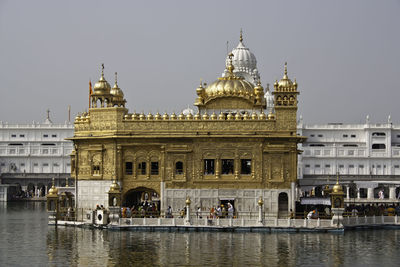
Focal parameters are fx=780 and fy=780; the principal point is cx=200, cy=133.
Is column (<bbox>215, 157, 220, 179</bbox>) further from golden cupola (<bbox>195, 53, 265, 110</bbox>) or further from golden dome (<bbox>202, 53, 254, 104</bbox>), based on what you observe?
golden dome (<bbox>202, 53, 254, 104</bbox>)

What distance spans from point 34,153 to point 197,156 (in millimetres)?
60100

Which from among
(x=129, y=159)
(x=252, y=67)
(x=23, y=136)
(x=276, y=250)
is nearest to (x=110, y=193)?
(x=129, y=159)

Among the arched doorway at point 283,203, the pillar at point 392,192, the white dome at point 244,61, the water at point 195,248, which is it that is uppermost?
the white dome at point 244,61

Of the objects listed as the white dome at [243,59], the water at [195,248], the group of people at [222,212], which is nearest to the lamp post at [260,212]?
the water at [195,248]

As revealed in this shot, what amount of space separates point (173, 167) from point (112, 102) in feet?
18.1

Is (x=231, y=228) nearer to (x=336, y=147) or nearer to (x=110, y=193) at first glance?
(x=110, y=193)

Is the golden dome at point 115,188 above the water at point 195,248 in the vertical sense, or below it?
above

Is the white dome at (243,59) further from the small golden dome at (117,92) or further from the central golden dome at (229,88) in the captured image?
the small golden dome at (117,92)

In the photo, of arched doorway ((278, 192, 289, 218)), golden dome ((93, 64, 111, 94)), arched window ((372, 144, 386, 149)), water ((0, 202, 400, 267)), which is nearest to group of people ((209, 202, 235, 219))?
water ((0, 202, 400, 267))

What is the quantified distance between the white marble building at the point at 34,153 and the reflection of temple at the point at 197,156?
50.6m

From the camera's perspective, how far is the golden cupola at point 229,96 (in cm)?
4325

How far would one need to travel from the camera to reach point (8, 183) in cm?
9244

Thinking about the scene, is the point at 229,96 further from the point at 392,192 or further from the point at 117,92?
the point at 392,192

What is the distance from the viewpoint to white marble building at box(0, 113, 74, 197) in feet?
304
